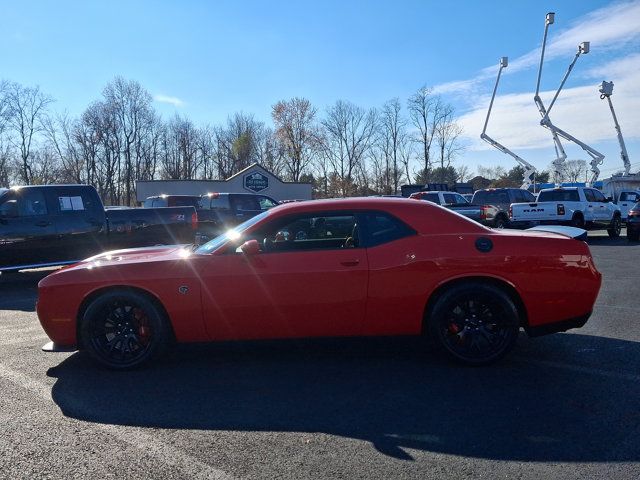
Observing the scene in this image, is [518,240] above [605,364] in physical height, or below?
above

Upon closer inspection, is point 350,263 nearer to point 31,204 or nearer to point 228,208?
point 31,204

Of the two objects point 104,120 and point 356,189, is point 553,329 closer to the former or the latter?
point 356,189

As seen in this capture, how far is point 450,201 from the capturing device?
73.4 ft

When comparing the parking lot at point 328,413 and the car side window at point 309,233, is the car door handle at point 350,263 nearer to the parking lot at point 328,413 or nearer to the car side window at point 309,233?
the car side window at point 309,233

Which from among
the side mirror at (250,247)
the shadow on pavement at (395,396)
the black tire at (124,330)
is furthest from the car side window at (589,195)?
the black tire at (124,330)

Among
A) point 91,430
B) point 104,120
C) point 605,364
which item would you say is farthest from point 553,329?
point 104,120

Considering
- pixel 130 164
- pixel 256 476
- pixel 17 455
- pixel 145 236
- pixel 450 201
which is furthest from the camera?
pixel 130 164

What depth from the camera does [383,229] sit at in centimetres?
501

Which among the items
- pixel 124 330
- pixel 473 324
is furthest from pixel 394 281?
pixel 124 330

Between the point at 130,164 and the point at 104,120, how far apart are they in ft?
19.2

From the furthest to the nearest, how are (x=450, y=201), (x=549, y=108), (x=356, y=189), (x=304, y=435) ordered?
1. (x=356, y=189)
2. (x=549, y=108)
3. (x=450, y=201)
4. (x=304, y=435)

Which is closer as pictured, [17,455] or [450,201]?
[17,455]

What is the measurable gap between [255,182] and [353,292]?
37.5 metres

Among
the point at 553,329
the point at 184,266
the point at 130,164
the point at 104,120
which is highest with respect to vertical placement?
the point at 104,120
